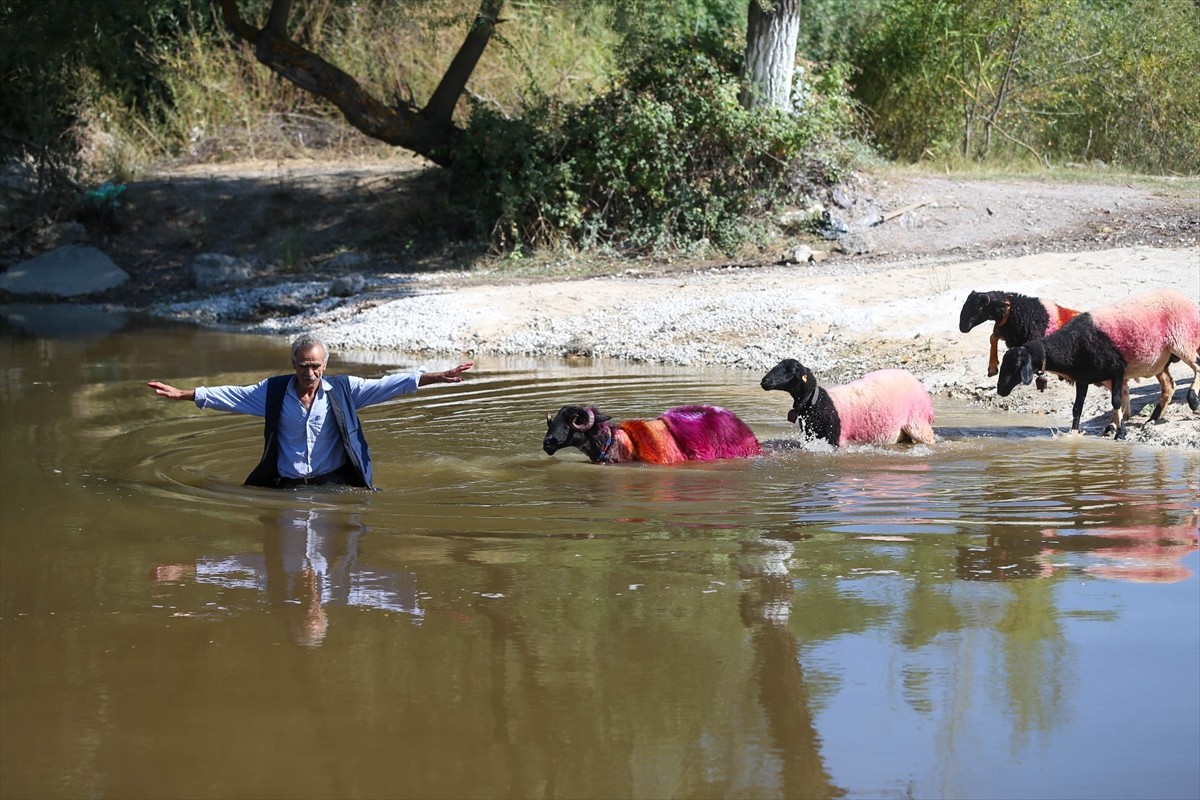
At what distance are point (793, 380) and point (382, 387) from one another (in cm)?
298

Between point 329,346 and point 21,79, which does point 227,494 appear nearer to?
point 329,346

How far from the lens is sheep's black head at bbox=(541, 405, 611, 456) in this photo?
988 cm

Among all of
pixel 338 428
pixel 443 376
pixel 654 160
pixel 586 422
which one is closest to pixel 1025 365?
pixel 586 422

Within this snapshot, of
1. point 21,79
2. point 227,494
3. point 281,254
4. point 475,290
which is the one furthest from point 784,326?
point 21,79

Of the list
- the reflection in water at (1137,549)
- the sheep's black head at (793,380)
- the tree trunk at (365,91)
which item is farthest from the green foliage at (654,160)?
the reflection in water at (1137,549)

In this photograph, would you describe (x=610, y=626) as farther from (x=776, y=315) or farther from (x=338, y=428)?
(x=776, y=315)

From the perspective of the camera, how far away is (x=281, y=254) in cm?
2280

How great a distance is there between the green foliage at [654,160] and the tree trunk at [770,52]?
0.31 meters

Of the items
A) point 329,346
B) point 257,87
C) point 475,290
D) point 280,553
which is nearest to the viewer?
point 280,553

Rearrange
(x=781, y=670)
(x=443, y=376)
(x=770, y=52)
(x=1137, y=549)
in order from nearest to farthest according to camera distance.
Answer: (x=781, y=670), (x=1137, y=549), (x=443, y=376), (x=770, y=52)

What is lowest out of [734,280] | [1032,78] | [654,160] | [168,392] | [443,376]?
[168,392]

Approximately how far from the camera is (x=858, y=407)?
33.8 feet

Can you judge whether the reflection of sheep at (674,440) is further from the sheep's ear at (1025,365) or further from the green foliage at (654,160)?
the green foliage at (654,160)

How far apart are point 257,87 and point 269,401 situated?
794 inches
